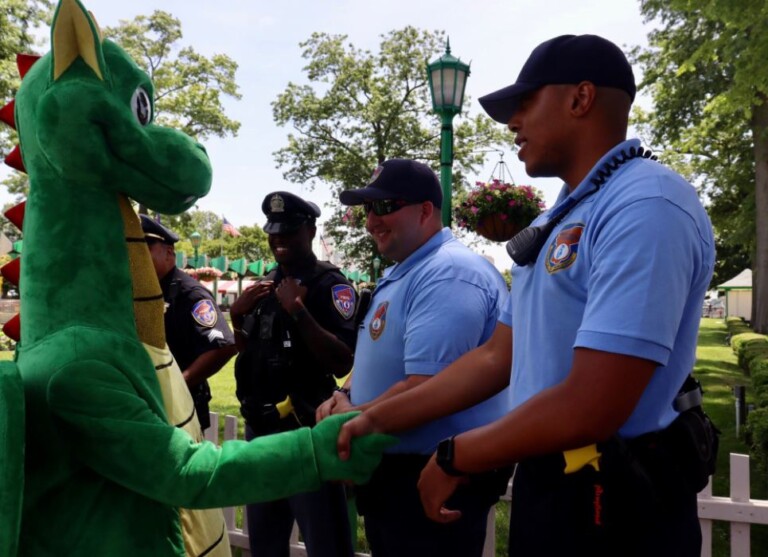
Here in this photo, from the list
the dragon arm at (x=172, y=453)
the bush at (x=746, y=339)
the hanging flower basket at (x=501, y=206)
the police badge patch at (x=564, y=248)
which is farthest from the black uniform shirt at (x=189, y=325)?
the bush at (x=746, y=339)

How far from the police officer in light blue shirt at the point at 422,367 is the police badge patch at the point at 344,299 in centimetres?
94

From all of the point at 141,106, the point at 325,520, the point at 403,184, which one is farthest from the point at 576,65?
the point at 325,520

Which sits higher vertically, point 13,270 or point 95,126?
point 95,126

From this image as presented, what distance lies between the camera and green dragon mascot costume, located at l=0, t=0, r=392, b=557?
153 centimetres

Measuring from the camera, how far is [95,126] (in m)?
1.69

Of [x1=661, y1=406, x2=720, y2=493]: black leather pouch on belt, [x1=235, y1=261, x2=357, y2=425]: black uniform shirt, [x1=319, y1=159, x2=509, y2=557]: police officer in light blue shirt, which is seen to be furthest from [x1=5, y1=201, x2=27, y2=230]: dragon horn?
[x1=661, y1=406, x2=720, y2=493]: black leather pouch on belt

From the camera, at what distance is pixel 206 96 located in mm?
25359

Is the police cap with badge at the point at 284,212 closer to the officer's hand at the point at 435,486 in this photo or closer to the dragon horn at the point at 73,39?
the dragon horn at the point at 73,39

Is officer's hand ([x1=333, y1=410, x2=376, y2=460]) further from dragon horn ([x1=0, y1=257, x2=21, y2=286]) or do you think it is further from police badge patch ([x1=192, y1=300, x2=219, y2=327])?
police badge patch ([x1=192, y1=300, x2=219, y2=327])

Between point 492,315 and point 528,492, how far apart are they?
3.13 ft

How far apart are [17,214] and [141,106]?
538 millimetres

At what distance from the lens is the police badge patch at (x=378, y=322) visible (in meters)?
2.65

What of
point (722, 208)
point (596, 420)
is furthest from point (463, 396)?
point (722, 208)

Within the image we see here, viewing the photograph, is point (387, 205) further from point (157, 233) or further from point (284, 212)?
point (157, 233)
